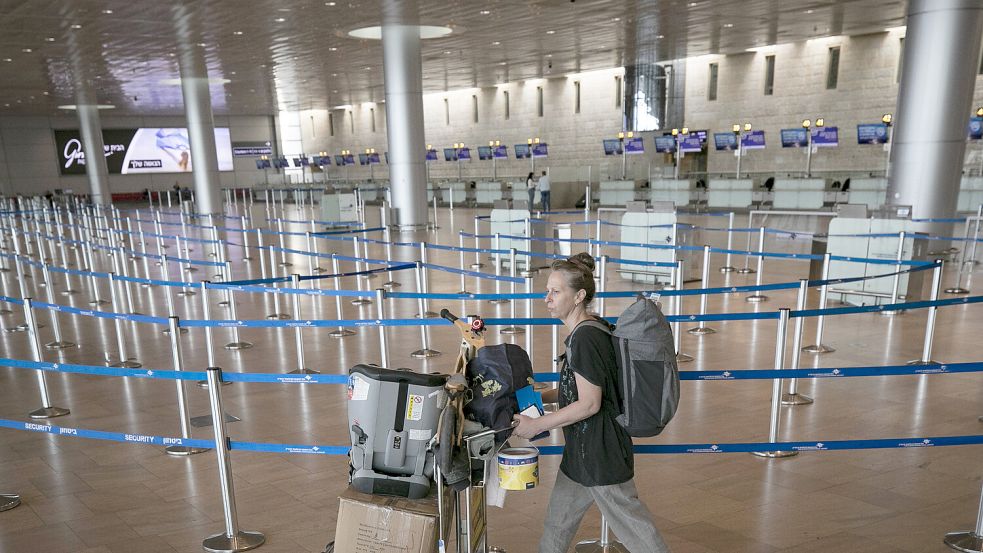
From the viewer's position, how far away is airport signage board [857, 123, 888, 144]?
25483mm

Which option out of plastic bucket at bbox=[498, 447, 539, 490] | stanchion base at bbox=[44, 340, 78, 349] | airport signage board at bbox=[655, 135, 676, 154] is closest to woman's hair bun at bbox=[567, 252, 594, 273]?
plastic bucket at bbox=[498, 447, 539, 490]

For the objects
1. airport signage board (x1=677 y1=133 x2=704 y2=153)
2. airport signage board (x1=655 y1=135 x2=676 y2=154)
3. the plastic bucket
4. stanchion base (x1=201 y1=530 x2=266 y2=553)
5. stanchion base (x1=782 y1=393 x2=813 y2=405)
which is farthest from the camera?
airport signage board (x1=655 y1=135 x2=676 y2=154)

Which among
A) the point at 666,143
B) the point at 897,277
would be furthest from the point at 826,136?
the point at 897,277

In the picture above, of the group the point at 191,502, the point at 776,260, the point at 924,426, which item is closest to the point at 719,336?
the point at 924,426

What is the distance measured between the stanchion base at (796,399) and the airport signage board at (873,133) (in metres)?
22.3

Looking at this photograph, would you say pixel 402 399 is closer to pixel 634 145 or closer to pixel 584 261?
pixel 584 261

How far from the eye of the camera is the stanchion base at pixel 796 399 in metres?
6.79

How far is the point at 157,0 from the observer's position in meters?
16.7

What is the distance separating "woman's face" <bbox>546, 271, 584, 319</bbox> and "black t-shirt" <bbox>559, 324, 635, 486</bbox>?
5.0 inches

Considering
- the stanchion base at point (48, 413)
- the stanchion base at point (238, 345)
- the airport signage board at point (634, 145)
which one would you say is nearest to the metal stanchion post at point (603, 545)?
the stanchion base at point (48, 413)

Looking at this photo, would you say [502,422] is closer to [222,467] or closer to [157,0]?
[222,467]

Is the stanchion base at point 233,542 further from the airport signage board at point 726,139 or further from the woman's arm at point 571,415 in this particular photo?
the airport signage board at point 726,139

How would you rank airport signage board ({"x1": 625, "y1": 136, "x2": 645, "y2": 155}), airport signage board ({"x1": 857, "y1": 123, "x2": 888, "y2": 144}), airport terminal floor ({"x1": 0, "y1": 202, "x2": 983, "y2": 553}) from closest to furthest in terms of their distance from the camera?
airport terminal floor ({"x1": 0, "y1": 202, "x2": 983, "y2": 553}) < airport signage board ({"x1": 857, "y1": 123, "x2": 888, "y2": 144}) < airport signage board ({"x1": 625, "y1": 136, "x2": 645, "y2": 155})

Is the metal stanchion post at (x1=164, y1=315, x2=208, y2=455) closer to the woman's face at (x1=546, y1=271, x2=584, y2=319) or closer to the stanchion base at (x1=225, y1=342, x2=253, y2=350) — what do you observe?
the stanchion base at (x1=225, y1=342, x2=253, y2=350)
